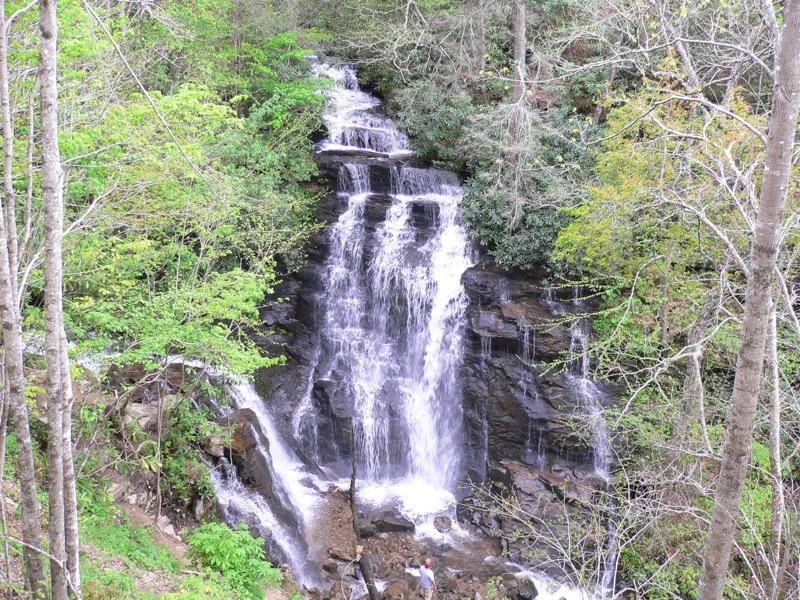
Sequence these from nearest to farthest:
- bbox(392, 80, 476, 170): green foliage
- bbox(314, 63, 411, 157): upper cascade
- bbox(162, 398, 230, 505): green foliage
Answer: bbox(162, 398, 230, 505): green foliage → bbox(392, 80, 476, 170): green foliage → bbox(314, 63, 411, 157): upper cascade

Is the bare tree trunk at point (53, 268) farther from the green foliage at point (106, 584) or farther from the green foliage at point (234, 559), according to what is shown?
the green foliage at point (234, 559)

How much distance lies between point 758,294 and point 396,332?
10596mm

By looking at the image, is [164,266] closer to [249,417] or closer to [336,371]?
[249,417]

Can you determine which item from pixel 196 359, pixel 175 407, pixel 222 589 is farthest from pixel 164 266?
pixel 222 589

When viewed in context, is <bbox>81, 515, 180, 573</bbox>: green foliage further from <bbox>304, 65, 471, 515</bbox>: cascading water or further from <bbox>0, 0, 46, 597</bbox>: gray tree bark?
<bbox>304, 65, 471, 515</bbox>: cascading water

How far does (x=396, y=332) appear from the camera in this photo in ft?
47.5

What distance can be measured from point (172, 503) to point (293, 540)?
2.37 m

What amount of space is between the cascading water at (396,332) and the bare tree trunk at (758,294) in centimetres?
852

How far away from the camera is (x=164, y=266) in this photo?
11.9 metres

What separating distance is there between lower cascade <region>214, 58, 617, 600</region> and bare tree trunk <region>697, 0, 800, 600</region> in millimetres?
6518

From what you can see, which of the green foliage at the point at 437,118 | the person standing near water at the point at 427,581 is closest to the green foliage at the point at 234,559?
the person standing near water at the point at 427,581

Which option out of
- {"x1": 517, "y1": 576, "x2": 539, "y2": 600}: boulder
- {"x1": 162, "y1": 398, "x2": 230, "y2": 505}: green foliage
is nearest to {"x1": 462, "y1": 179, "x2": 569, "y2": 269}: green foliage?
{"x1": 517, "y1": 576, "x2": 539, "y2": 600}: boulder

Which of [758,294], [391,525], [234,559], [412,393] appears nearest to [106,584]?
[234,559]

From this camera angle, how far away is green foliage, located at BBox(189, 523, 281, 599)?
760cm
